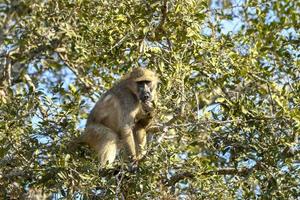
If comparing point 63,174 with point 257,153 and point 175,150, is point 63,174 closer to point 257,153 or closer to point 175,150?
point 175,150

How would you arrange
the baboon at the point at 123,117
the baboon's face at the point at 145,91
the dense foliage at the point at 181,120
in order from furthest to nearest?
the baboon's face at the point at 145,91
the baboon at the point at 123,117
the dense foliage at the point at 181,120

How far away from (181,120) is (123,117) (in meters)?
1.75

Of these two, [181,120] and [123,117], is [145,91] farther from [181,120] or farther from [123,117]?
[181,120]

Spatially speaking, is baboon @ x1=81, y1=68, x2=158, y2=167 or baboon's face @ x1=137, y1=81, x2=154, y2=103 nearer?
baboon @ x1=81, y1=68, x2=158, y2=167

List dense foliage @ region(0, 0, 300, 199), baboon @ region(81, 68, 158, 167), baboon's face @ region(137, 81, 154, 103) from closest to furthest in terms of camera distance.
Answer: dense foliage @ region(0, 0, 300, 199) → baboon @ region(81, 68, 158, 167) → baboon's face @ region(137, 81, 154, 103)

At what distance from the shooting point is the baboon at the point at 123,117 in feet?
32.4

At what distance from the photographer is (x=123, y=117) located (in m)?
10.2

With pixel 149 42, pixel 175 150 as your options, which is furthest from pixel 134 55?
pixel 175 150

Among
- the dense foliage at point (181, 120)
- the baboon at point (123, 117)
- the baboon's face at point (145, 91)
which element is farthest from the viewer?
the baboon's face at point (145, 91)

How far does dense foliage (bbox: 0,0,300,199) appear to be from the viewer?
8.23 meters

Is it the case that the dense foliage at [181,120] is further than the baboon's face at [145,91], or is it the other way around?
the baboon's face at [145,91]

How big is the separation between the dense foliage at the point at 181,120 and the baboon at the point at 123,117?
269 mm

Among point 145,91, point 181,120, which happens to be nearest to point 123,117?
point 145,91

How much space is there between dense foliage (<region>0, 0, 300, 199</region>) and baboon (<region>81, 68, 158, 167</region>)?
0.27 meters
